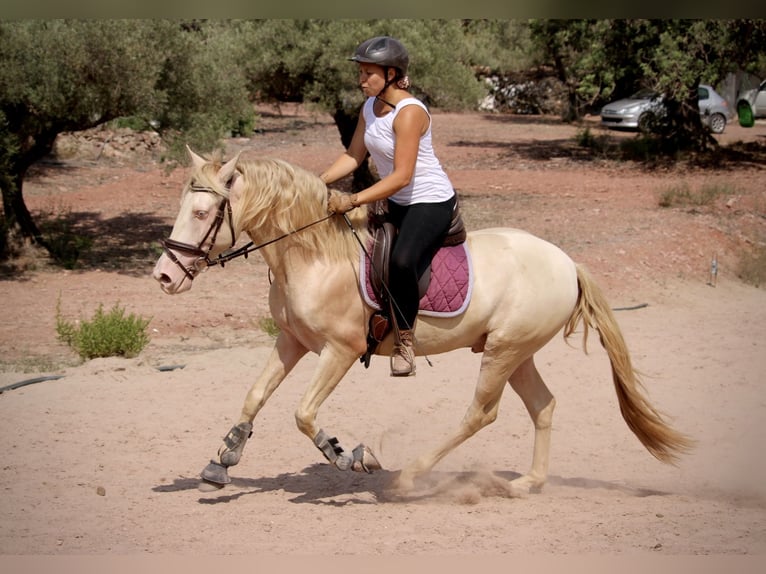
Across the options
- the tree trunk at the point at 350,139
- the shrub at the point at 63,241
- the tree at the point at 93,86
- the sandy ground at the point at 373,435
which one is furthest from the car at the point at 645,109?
the shrub at the point at 63,241

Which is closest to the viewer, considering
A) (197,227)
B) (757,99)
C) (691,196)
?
(197,227)

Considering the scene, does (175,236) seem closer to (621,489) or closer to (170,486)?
(170,486)

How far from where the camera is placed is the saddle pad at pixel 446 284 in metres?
5.65

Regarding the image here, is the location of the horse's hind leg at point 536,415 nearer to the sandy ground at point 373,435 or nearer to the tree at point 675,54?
the sandy ground at point 373,435

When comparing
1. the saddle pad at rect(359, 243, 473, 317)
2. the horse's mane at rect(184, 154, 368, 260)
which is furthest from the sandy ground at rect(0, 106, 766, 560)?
the horse's mane at rect(184, 154, 368, 260)

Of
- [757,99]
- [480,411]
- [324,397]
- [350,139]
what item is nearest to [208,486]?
[324,397]

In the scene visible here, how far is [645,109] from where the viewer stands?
28703mm

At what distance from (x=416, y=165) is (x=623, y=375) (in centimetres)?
211

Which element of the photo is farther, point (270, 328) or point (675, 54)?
point (675, 54)

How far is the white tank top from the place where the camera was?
17.7 feet

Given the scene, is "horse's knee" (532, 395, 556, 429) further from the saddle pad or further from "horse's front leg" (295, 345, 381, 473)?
"horse's front leg" (295, 345, 381, 473)

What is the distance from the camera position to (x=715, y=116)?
2989 cm

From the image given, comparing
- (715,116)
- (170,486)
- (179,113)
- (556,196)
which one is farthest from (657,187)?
(170,486)

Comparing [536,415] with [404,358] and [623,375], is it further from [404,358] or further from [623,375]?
[404,358]
